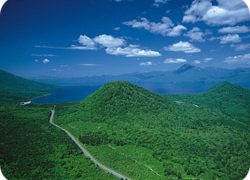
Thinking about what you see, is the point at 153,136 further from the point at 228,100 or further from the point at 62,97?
the point at 62,97

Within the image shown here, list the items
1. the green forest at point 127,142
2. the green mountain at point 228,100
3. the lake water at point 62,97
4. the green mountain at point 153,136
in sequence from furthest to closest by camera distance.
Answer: the lake water at point 62,97
the green mountain at point 228,100
the green mountain at point 153,136
the green forest at point 127,142

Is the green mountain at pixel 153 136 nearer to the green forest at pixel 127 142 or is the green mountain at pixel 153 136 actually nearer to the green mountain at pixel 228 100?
the green forest at pixel 127 142

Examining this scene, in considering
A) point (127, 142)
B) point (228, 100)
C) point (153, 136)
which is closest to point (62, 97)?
point (228, 100)

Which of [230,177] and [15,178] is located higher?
[15,178]

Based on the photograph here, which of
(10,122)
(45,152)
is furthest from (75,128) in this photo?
(45,152)

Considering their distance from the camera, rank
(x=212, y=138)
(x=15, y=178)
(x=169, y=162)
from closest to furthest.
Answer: (x=15, y=178) < (x=169, y=162) < (x=212, y=138)

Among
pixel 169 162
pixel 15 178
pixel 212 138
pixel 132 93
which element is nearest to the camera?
pixel 15 178

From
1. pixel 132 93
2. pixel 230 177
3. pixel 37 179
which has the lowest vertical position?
pixel 230 177

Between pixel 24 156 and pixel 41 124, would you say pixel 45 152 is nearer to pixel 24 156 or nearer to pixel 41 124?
pixel 24 156

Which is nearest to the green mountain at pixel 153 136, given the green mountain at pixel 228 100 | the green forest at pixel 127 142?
the green forest at pixel 127 142
